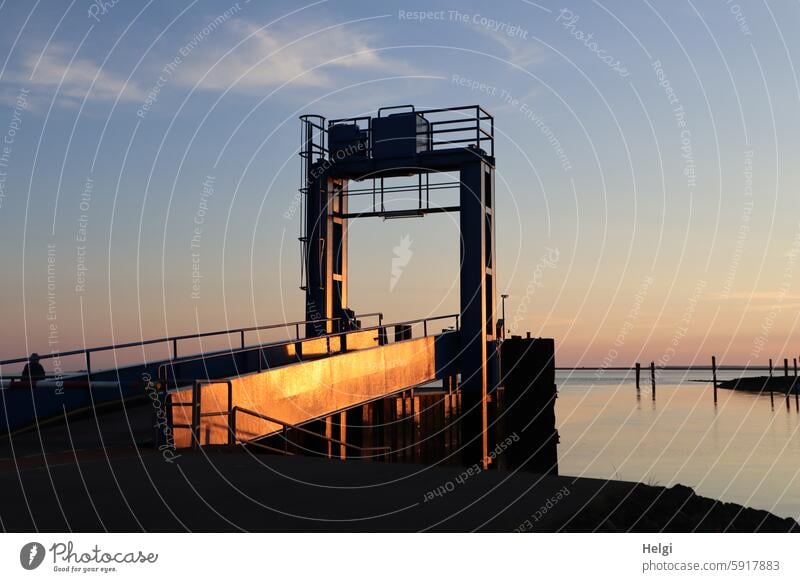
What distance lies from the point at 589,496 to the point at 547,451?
3052 centimetres

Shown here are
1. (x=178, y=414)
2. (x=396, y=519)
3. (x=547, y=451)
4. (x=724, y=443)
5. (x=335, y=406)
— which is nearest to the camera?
(x=396, y=519)

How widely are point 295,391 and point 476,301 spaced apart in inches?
535

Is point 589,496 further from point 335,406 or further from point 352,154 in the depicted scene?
point 352,154

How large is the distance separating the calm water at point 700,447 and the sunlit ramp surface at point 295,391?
7.82 metres

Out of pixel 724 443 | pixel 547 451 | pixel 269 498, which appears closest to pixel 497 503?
pixel 269 498

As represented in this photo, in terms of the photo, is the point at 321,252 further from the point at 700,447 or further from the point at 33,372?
the point at 700,447

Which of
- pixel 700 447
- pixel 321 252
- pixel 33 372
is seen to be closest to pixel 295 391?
pixel 33 372

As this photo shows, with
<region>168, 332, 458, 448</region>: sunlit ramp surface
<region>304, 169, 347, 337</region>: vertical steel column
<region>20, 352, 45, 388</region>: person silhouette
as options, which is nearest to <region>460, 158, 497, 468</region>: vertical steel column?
<region>168, 332, 458, 448</region>: sunlit ramp surface

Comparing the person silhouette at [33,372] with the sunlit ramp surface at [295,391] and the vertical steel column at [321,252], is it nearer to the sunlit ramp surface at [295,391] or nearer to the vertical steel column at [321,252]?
the sunlit ramp surface at [295,391]

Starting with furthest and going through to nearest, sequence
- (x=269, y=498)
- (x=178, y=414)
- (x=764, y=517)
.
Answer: (x=178, y=414), (x=764, y=517), (x=269, y=498)

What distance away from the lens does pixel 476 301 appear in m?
33.5

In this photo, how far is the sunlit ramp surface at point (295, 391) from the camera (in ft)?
55.6
